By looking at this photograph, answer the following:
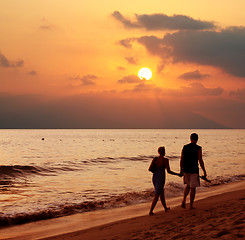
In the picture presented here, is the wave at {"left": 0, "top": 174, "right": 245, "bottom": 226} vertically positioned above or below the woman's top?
below

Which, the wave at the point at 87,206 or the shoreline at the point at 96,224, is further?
the wave at the point at 87,206

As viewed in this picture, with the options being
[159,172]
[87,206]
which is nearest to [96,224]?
[159,172]

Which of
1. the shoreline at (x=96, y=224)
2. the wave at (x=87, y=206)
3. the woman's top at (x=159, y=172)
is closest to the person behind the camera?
the shoreline at (x=96, y=224)

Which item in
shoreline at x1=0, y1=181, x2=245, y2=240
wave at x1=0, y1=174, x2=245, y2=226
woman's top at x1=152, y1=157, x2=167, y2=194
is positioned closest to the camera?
shoreline at x1=0, y1=181, x2=245, y2=240

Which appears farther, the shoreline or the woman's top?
the woman's top

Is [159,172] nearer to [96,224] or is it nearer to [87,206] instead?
[96,224]

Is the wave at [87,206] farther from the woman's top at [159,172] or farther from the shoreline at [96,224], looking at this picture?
the woman's top at [159,172]

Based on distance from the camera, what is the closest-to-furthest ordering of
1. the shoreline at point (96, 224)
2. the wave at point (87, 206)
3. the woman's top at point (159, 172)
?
1. the shoreline at point (96, 224)
2. the woman's top at point (159, 172)
3. the wave at point (87, 206)

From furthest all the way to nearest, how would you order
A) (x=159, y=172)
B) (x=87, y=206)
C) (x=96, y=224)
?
(x=87, y=206), (x=96, y=224), (x=159, y=172)

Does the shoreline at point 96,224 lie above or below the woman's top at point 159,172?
below

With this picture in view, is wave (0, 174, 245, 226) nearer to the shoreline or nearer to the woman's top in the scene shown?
the shoreline

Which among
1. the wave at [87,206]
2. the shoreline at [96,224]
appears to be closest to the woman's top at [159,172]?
the shoreline at [96,224]

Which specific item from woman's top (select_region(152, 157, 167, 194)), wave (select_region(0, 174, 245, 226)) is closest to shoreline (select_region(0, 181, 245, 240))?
wave (select_region(0, 174, 245, 226))

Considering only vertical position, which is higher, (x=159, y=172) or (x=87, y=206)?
(x=159, y=172)
